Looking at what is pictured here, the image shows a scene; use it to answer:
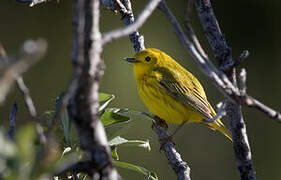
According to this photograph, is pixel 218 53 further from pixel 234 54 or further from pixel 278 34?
pixel 278 34

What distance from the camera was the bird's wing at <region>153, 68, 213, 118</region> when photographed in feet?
13.0

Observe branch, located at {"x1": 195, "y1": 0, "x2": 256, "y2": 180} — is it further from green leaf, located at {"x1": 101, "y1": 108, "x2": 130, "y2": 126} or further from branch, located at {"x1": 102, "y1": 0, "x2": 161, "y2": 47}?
branch, located at {"x1": 102, "y1": 0, "x2": 161, "y2": 47}

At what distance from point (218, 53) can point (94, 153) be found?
1086mm

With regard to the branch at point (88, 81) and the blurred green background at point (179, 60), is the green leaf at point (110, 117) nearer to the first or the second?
the branch at point (88, 81)

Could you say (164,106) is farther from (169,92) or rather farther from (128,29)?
(128,29)

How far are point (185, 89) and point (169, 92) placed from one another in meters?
0.16

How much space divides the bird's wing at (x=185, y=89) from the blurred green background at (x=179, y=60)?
1532 millimetres

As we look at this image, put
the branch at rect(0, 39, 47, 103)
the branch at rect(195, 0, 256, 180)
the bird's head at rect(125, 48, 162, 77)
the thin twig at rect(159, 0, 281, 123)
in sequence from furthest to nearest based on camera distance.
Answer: the bird's head at rect(125, 48, 162, 77)
the branch at rect(195, 0, 256, 180)
the thin twig at rect(159, 0, 281, 123)
the branch at rect(0, 39, 47, 103)

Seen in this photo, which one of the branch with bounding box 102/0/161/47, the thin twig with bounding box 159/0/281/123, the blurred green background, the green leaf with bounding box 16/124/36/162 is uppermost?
the branch with bounding box 102/0/161/47

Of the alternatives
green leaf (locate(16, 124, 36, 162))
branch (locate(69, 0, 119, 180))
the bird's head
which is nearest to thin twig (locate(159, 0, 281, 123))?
branch (locate(69, 0, 119, 180))

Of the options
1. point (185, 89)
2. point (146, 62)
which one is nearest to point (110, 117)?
point (185, 89)

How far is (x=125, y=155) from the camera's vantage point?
573cm

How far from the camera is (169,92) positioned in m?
4.06

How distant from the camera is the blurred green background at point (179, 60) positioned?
5.82 meters
